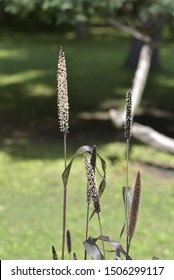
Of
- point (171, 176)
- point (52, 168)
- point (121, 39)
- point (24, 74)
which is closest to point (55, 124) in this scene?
point (52, 168)

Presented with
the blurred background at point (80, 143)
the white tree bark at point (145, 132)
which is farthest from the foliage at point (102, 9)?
the white tree bark at point (145, 132)

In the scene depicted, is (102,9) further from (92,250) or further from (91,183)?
(91,183)

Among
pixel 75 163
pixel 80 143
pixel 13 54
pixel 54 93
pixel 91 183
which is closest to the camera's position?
pixel 91 183

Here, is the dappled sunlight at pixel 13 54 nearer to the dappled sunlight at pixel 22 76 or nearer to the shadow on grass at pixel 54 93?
the shadow on grass at pixel 54 93

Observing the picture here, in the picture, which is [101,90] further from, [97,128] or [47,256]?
[47,256]

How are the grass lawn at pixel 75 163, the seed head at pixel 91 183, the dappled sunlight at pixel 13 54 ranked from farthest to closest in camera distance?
the dappled sunlight at pixel 13 54
the grass lawn at pixel 75 163
the seed head at pixel 91 183

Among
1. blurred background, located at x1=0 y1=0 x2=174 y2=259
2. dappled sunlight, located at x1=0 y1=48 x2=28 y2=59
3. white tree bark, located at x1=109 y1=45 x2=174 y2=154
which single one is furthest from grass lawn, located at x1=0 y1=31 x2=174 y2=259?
dappled sunlight, located at x1=0 y1=48 x2=28 y2=59

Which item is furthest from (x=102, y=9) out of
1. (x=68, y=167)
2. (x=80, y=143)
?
(x=68, y=167)

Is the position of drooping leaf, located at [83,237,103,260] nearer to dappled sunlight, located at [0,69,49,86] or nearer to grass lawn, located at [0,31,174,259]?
grass lawn, located at [0,31,174,259]
